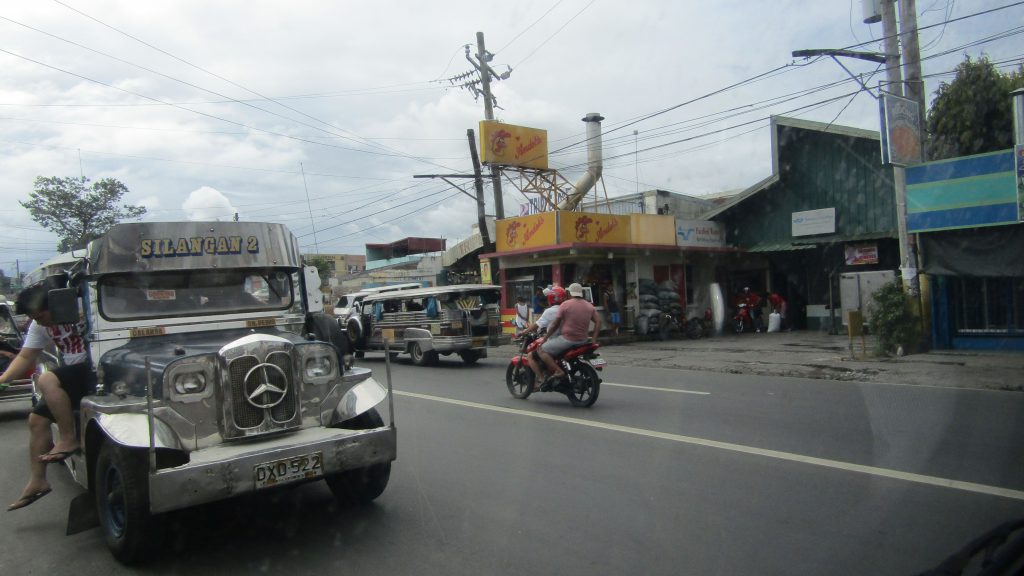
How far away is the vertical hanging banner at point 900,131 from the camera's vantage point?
46.3ft

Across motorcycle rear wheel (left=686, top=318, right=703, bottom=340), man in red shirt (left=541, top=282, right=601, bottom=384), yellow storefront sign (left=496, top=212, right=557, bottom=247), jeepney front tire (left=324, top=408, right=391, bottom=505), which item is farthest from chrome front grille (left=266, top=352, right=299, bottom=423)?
motorcycle rear wheel (left=686, top=318, right=703, bottom=340)

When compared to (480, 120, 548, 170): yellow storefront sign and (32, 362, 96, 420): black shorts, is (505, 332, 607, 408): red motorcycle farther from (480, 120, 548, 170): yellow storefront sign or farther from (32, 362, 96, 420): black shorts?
(480, 120, 548, 170): yellow storefront sign

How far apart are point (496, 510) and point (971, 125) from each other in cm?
1809

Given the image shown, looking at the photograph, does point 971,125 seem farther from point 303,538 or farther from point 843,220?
point 303,538

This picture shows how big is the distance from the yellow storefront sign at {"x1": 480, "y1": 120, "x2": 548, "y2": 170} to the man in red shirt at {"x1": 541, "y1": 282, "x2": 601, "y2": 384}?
54.6 feet

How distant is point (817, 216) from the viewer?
2216 centimetres

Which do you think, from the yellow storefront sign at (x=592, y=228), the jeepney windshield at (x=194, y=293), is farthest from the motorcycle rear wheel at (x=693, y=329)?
the jeepney windshield at (x=194, y=293)

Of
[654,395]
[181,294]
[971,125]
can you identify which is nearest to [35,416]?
[181,294]

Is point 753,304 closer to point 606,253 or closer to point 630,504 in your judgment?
point 606,253

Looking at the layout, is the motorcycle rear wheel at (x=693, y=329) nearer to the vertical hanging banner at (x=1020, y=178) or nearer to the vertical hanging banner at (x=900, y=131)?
the vertical hanging banner at (x=900, y=131)

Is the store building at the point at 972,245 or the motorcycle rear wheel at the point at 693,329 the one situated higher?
the store building at the point at 972,245

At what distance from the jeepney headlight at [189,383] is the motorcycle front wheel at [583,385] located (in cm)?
599

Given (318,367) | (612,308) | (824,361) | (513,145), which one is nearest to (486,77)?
(513,145)

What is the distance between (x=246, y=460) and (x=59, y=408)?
2048mm
